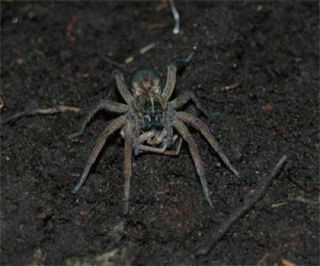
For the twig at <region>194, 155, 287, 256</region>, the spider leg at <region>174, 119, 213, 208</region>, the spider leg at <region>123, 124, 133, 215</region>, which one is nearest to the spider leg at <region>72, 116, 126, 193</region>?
the spider leg at <region>123, 124, 133, 215</region>

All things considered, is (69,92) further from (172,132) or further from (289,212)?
(289,212)

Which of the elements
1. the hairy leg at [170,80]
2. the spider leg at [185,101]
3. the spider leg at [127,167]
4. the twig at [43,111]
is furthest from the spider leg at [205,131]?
the twig at [43,111]

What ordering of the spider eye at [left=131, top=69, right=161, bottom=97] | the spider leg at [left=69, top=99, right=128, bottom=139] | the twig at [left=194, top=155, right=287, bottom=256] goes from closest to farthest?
the twig at [left=194, top=155, right=287, bottom=256]
the spider leg at [left=69, top=99, right=128, bottom=139]
the spider eye at [left=131, top=69, right=161, bottom=97]

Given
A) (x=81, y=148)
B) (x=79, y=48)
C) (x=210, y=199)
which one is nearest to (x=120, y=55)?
(x=79, y=48)

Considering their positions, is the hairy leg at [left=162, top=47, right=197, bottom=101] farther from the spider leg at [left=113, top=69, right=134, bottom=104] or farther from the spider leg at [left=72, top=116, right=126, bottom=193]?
the spider leg at [left=72, top=116, right=126, bottom=193]

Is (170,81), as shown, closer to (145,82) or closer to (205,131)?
(145,82)

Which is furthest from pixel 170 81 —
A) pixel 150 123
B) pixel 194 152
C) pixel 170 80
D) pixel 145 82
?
pixel 194 152
